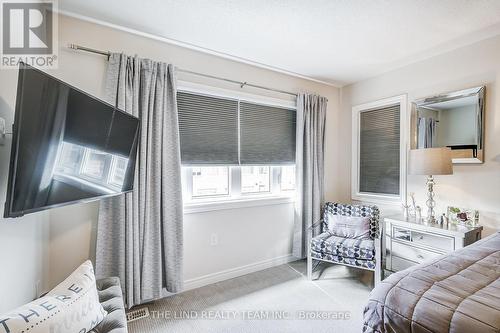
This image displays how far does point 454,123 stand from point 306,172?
5.32 feet

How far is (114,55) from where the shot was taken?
211 cm

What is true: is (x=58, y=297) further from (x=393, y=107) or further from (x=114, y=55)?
(x=393, y=107)

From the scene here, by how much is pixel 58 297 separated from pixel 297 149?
269 cm

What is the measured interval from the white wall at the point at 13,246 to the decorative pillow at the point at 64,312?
32 cm

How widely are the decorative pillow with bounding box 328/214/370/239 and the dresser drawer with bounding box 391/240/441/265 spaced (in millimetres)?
297

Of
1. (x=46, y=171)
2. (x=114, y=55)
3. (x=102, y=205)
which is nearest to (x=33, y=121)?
(x=46, y=171)

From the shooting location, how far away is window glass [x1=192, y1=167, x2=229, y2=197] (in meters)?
2.75

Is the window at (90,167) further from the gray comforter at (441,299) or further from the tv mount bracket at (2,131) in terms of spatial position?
the gray comforter at (441,299)

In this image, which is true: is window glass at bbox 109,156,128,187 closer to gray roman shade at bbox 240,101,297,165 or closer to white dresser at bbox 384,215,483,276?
gray roman shade at bbox 240,101,297,165

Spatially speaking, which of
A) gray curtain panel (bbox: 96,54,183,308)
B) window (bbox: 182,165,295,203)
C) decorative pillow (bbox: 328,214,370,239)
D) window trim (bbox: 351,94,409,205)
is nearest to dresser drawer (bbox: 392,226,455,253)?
decorative pillow (bbox: 328,214,370,239)

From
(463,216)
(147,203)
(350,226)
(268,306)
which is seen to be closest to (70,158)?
(147,203)

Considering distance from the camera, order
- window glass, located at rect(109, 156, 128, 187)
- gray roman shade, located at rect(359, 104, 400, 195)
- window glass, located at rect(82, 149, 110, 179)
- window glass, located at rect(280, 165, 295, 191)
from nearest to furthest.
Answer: window glass, located at rect(82, 149, 110, 179), window glass, located at rect(109, 156, 128, 187), gray roman shade, located at rect(359, 104, 400, 195), window glass, located at rect(280, 165, 295, 191)

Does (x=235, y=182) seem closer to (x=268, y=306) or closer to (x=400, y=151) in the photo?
(x=268, y=306)

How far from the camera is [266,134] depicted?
10.2 ft
